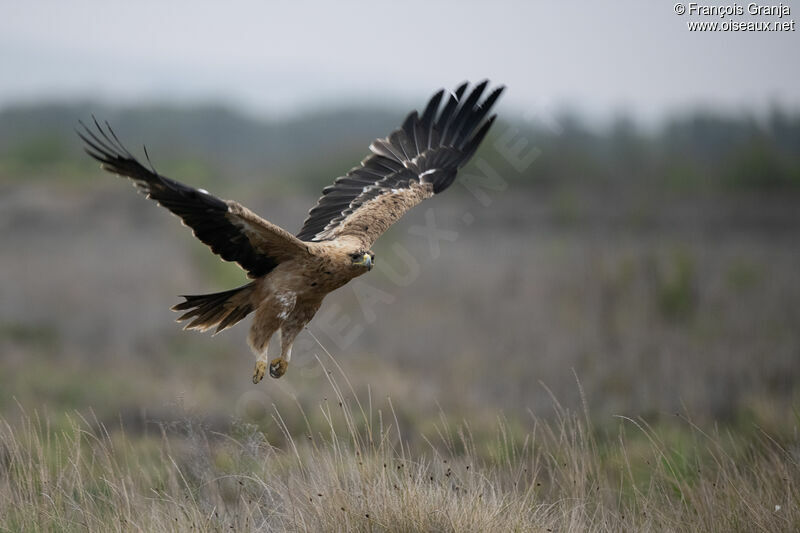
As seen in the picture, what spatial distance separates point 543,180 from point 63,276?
61.1 feet

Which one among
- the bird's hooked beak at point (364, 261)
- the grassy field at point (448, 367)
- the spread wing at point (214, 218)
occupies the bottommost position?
the grassy field at point (448, 367)

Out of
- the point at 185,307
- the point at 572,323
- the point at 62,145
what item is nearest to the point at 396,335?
the point at 572,323

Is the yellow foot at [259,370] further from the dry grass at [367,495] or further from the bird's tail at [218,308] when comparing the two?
the bird's tail at [218,308]

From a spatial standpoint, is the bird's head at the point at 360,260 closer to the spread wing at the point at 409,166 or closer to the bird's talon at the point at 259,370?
the bird's talon at the point at 259,370

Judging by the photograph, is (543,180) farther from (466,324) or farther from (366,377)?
(366,377)

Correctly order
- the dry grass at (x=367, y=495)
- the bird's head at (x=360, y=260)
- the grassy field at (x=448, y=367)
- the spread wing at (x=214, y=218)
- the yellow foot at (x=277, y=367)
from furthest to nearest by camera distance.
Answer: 1. the yellow foot at (x=277, y=367)
2. the bird's head at (x=360, y=260)
3. the grassy field at (x=448, y=367)
4. the dry grass at (x=367, y=495)
5. the spread wing at (x=214, y=218)

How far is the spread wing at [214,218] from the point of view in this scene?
4719mm

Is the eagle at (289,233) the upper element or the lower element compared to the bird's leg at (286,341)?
upper

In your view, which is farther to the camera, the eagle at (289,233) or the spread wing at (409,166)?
the spread wing at (409,166)

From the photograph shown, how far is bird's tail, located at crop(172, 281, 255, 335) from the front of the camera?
18.9 ft

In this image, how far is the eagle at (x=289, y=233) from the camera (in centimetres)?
493

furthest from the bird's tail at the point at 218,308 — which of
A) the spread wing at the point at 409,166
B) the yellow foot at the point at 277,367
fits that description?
the spread wing at the point at 409,166

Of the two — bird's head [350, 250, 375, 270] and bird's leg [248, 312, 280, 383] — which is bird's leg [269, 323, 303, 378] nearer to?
bird's leg [248, 312, 280, 383]

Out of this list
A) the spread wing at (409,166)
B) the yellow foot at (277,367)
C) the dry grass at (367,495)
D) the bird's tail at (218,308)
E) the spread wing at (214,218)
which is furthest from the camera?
the spread wing at (409,166)
